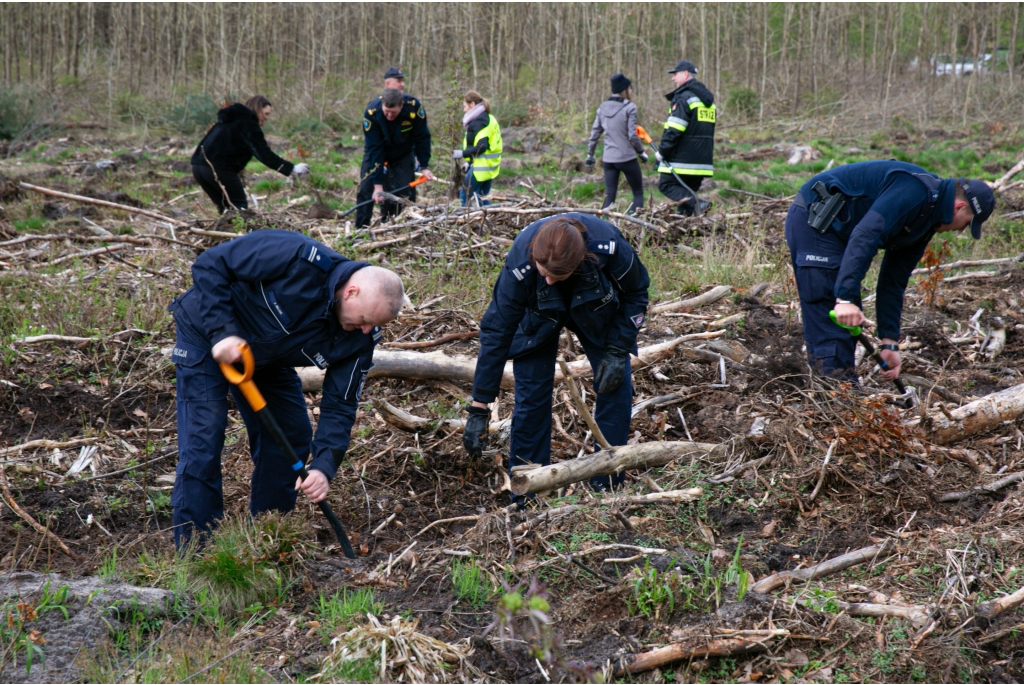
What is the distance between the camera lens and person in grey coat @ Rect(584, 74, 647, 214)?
984 cm

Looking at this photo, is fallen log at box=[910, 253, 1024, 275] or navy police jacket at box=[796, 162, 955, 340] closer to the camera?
navy police jacket at box=[796, 162, 955, 340]

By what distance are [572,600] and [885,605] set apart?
112cm

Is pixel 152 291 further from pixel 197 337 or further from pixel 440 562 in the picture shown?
pixel 440 562

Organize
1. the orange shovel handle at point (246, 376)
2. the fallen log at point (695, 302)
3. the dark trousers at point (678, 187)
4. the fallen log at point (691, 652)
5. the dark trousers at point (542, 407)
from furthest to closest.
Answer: the dark trousers at point (678, 187) → the fallen log at point (695, 302) → the dark trousers at point (542, 407) → the orange shovel handle at point (246, 376) → the fallen log at point (691, 652)

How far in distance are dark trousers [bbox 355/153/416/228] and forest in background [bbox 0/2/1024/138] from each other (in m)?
8.25

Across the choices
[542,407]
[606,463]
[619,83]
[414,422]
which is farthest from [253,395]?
[619,83]

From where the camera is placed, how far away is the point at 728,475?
405 centimetres

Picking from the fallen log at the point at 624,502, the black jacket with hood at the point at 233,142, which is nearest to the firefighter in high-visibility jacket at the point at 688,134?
the black jacket with hood at the point at 233,142

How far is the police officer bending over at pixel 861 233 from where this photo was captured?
4344 millimetres

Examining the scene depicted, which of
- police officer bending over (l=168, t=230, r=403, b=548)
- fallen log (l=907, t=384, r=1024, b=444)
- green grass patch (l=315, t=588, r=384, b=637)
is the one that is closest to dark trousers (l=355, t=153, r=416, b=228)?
police officer bending over (l=168, t=230, r=403, b=548)

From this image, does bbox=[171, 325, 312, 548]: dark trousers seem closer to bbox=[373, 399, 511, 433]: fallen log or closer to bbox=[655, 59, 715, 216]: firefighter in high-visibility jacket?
bbox=[373, 399, 511, 433]: fallen log

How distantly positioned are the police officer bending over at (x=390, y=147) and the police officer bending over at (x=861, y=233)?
5.15 metres

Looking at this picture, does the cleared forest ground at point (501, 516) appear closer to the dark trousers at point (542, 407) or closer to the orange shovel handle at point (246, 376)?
the dark trousers at point (542, 407)

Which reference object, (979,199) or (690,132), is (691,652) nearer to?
(979,199)
